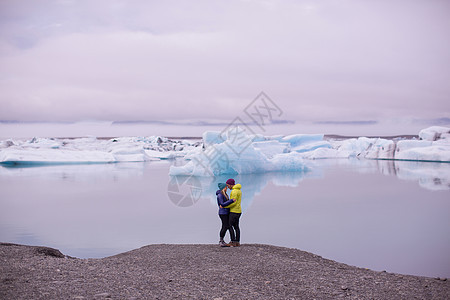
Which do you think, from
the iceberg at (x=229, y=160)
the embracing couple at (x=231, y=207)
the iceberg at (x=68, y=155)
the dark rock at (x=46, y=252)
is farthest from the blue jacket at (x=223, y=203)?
the iceberg at (x=68, y=155)

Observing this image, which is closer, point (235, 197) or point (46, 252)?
point (46, 252)

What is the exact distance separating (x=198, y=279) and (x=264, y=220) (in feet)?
13.9

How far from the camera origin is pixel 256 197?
1049 cm

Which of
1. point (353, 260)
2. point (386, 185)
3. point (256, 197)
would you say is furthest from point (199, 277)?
point (386, 185)

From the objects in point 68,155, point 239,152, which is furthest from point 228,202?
point 68,155

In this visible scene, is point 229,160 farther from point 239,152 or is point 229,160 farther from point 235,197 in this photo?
point 235,197

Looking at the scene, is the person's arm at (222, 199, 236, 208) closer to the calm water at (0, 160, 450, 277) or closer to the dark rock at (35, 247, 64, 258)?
the calm water at (0, 160, 450, 277)

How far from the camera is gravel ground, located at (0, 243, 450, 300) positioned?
282 cm

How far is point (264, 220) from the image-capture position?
7.34m

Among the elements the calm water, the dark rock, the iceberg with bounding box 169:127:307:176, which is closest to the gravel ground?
the dark rock

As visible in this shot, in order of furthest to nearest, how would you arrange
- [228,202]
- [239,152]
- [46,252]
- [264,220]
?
1. [239,152]
2. [264,220]
3. [228,202]
4. [46,252]

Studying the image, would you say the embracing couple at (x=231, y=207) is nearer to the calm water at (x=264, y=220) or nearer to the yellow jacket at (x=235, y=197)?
the yellow jacket at (x=235, y=197)

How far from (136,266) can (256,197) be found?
7.10m

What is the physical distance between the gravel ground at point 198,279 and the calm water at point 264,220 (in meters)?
1.16
